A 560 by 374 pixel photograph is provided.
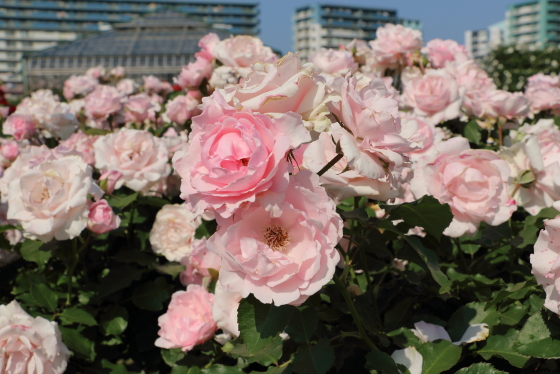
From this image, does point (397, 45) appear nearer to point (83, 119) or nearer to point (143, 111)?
point (143, 111)

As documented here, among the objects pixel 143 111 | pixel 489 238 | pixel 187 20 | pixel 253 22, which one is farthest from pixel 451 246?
pixel 253 22

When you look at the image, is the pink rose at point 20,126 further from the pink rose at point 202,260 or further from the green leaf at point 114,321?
the pink rose at point 202,260

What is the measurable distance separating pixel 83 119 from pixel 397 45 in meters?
1.78

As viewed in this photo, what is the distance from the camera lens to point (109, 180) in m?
1.44

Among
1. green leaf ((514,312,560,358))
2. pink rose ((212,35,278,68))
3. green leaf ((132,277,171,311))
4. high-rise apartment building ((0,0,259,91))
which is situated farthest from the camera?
high-rise apartment building ((0,0,259,91))

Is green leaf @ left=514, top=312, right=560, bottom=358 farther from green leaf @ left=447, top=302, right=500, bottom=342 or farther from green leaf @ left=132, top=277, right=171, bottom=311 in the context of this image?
green leaf @ left=132, top=277, right=171, bottom=311

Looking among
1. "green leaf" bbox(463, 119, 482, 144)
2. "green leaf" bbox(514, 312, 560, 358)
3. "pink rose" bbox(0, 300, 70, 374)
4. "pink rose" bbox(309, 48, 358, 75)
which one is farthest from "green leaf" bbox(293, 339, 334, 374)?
"pink rose" bbox(309, 48, 358, 75)

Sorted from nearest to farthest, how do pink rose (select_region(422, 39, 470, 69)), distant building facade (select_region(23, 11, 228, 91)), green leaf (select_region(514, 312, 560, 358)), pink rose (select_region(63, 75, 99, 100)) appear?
green leaf (select_region(514, 312, 560, 358))
pink rose (select_region(422, 39, 470, 69))
pink rose (select_region(63, 75, 99, 100))
distant building facade (select_region(23, 11, 228, 91))

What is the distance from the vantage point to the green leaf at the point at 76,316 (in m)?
1.32

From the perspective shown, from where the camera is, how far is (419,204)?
86cm

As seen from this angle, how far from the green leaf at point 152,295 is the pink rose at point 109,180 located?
319 mm

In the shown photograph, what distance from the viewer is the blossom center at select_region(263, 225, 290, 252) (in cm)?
73

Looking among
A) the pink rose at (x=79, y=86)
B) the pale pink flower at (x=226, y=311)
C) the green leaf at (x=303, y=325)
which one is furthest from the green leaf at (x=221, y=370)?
the pink rose at (x=79, y=86)

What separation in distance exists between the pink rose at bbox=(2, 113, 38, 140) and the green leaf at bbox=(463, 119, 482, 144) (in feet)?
5.90
